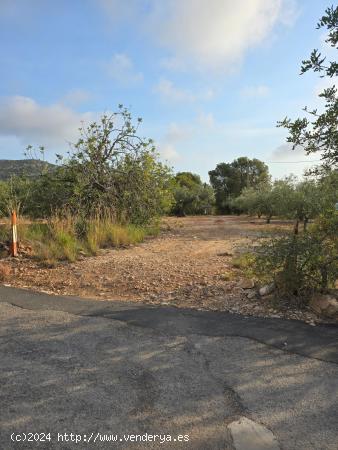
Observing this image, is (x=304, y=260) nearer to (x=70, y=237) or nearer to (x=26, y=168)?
(x=70, y=237)

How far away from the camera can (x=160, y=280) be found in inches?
265

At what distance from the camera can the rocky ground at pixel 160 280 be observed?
5.25 m

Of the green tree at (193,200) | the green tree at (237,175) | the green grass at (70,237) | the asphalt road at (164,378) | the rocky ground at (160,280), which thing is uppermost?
Result: the green tree at (237,175)

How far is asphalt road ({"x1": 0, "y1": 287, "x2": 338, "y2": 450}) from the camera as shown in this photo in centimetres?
250

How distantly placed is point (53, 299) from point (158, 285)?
1.72 m

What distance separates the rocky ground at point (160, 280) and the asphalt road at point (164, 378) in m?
0.49

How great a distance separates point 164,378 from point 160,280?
11.7ft

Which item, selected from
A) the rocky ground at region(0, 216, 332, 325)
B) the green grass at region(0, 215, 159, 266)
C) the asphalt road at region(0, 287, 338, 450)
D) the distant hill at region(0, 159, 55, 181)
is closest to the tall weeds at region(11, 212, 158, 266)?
the green grass at region(0, 215, 159, 266)

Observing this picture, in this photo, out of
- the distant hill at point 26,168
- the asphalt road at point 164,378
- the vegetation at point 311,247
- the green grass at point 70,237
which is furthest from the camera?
the distant hill at point 26,168

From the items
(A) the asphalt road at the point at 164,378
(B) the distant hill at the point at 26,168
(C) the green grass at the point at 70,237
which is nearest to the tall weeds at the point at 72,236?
(C) the green grass at the point at 70,237

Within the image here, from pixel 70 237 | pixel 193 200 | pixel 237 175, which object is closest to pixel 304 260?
pixel 70 237

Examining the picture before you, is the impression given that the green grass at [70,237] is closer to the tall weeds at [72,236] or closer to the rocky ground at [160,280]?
the tall weeds at [72,236]

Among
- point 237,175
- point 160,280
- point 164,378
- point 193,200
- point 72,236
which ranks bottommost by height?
point 164,378

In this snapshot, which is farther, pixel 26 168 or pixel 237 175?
pixel 237 175
